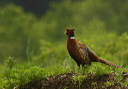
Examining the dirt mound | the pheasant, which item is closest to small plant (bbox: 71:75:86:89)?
the dirt mound

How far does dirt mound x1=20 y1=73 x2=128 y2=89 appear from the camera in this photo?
19.4ft

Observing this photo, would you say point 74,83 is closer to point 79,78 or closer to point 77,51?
point 79,78

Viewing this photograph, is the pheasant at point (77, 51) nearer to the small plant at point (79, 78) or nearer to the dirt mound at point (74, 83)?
the dirt mound at point (74, 83)

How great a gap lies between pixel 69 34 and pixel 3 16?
51.7 metres

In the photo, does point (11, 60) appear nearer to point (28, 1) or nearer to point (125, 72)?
point (125, 72)

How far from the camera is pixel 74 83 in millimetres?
6266

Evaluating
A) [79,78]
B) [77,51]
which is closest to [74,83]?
[79,78]

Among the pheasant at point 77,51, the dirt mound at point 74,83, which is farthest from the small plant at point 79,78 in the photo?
the pheasant at point 77,51

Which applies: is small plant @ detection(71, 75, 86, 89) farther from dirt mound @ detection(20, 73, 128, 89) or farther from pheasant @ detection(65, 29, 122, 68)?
pheasant @ detection(65, 29, 122, 68)

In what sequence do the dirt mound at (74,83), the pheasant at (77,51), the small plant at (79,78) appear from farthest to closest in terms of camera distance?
the pheasant at (77,51), the small plant at (79,78), the dirt mound at (74,83)

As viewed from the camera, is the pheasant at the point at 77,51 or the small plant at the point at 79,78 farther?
the pheasant at the point at 77,51

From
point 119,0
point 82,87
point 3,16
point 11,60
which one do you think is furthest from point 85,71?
point 119,0

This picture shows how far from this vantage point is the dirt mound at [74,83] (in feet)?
19.4

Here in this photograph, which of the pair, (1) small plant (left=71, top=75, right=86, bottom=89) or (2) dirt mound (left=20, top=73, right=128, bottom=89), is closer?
(2) dirt mound (left=20, top=73, right=128, bottom=89)
